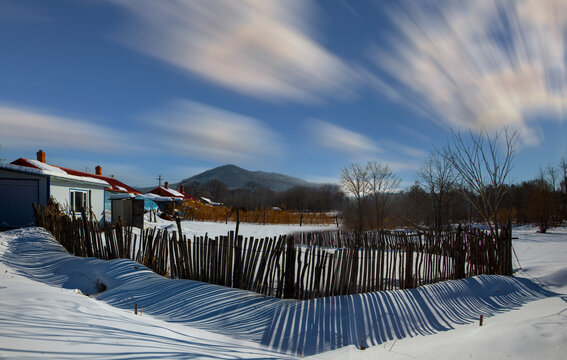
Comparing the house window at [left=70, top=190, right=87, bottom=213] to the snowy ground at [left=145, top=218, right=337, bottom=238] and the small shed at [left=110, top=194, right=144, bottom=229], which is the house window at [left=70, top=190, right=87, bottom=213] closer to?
the small shed at [left=110, top=194, right=144, bottom=229]

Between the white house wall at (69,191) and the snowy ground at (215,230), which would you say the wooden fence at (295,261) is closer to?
the snowy ground at (215,230)

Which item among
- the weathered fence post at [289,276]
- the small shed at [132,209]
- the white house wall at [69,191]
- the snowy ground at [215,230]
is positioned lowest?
the snowy ground at [215,230]

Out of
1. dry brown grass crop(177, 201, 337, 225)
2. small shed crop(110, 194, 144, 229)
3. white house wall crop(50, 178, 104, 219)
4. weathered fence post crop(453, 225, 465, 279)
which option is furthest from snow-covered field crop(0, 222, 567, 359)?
dry brown grass crop(177, 201, 337, 225)

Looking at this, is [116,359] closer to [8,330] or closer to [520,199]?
[8,330]

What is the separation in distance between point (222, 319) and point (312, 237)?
8219 millimetres

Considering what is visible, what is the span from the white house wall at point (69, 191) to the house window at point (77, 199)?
195mm

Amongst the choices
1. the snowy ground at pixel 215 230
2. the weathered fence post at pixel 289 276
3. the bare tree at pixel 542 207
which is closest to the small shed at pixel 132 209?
the snowy ground at pixel 215 230

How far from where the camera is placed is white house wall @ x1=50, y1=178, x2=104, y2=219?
13555mm

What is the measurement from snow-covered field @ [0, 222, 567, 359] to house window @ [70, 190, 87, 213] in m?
8.14

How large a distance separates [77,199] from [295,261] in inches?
558

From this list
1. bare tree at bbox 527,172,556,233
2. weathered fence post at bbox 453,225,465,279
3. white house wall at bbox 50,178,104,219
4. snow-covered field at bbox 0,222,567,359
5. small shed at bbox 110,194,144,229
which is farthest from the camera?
bare tree at bbox 527,172,556,233

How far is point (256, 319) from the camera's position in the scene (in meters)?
4.43

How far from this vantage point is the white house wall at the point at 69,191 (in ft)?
44.5

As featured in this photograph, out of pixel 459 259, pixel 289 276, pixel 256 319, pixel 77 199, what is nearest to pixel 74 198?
pixel 77 199
